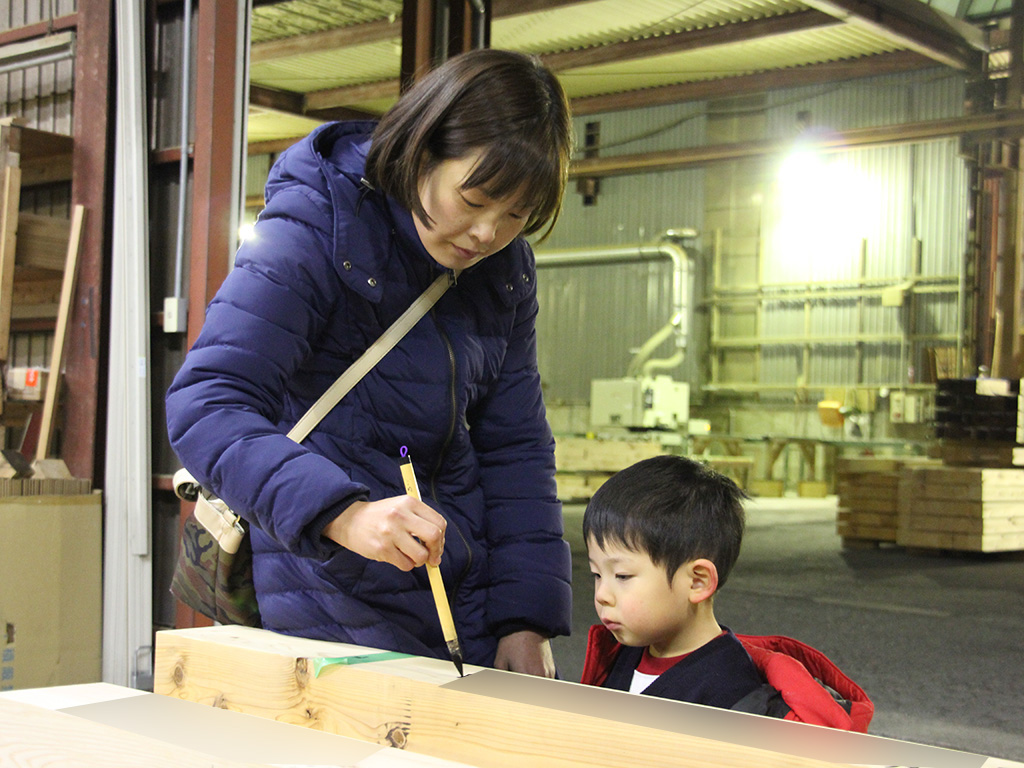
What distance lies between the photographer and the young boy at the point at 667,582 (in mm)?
1637

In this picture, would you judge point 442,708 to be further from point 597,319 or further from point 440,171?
point 597,319

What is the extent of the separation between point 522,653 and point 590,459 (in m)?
11.9

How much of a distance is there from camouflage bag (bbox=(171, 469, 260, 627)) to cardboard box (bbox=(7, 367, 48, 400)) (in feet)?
9.86

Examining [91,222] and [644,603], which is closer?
[644,603]

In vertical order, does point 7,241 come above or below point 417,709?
above

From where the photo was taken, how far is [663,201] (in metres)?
17.8

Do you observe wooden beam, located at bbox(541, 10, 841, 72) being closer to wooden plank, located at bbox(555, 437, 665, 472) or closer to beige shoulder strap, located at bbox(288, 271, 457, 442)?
wooden plank, located at bbox(555, 437, 665, 472)

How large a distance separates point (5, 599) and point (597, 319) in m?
14.8

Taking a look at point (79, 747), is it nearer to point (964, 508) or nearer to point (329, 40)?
point (964, 508)

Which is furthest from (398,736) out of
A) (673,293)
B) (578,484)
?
(673,293)

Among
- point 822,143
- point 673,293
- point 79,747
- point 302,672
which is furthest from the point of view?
point 673,293

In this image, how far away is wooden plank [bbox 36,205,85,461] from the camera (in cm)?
429

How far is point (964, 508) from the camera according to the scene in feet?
29.3

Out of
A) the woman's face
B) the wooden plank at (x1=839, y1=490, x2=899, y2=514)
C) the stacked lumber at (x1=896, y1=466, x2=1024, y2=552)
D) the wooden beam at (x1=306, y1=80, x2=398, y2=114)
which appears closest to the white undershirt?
the woman's face
